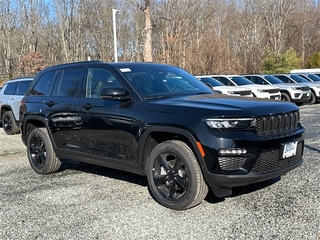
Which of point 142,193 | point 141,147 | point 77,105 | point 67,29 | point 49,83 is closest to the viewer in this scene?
point 141,147

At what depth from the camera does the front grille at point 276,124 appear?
13.2 feet

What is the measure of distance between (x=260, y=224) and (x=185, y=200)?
836 millimetres

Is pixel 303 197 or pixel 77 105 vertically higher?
pixel 77 105

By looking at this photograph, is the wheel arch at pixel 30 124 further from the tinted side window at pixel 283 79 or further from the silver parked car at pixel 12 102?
the tinted side window at pixel 283 79

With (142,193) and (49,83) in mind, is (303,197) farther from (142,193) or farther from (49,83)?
(49,83)

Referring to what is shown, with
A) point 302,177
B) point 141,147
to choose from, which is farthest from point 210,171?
point 302,177

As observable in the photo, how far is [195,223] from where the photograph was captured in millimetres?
3961

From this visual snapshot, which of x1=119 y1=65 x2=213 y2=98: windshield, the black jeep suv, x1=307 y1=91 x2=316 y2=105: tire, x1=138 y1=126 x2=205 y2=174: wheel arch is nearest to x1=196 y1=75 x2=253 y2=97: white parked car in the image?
x1=307 y1=91 x2=316 y2=105: tire

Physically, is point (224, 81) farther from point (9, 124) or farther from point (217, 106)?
point (217, 106)

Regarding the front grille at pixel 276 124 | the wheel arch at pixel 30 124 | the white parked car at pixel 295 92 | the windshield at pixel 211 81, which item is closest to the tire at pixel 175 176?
the front grille at pixel 276 124

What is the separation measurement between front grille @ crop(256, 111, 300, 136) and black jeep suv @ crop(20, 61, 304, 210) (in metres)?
0.01

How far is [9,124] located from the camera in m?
11.5

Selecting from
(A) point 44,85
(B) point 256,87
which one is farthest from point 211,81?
(A) point 44,85

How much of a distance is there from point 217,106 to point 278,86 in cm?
1463
